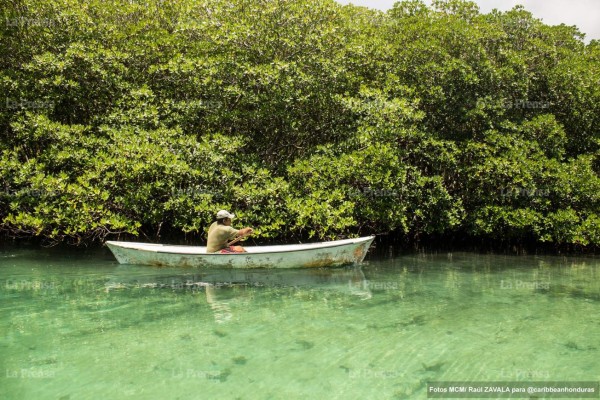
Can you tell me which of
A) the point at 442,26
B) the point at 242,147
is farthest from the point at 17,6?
the point at 442,26

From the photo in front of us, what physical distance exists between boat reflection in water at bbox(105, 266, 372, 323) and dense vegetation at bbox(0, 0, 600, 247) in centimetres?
168

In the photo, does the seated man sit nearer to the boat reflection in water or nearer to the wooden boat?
the wooden boat

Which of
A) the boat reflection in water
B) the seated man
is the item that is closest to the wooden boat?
the boat reflection in water

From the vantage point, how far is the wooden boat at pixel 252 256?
41.5 ft

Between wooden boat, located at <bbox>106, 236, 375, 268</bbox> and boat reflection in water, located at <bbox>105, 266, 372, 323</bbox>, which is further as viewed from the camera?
wooden boat, located at <bbox>106, 236, 375, 268</bbox>

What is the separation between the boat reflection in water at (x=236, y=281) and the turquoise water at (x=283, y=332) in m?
0.05

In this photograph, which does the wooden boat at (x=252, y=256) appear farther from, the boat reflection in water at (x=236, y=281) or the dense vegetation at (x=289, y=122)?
the dense vegetation at (x=289, y=122)

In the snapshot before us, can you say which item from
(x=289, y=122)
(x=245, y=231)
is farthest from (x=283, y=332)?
(x=289, y=122)

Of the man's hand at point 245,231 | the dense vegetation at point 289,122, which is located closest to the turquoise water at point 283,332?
the man's hand at point 245,231

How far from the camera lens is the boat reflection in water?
35.9 feet

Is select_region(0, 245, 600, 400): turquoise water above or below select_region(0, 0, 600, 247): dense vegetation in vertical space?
below

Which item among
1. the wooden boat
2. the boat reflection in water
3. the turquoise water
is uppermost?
the wooden boat

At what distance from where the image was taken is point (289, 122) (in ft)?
52.5

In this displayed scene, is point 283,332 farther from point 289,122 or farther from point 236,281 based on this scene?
point 289,122
